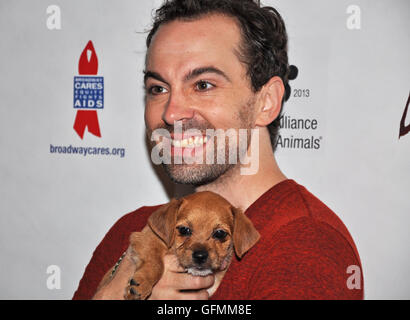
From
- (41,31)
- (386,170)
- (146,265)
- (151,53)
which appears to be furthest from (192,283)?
(41,31)

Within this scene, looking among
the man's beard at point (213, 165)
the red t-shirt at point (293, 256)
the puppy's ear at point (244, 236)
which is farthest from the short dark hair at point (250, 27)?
the puppy's ear at point (244, 236)

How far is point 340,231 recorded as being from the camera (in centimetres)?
169

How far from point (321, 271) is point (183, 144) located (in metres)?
0.98

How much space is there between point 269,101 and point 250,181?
A: 504 mm

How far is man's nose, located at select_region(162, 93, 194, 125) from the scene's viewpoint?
6.41 feet

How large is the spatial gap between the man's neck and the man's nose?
0.43 meters

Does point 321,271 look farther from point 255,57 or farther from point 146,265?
point 255,57

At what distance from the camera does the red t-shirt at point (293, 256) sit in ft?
4.71

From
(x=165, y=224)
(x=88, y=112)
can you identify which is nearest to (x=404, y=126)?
(x=165, y=224)

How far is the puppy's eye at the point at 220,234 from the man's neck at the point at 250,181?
20 centimetres

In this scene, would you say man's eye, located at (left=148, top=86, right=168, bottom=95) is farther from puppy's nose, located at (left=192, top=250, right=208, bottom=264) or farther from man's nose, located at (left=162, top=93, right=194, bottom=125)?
puppy's nose, located at (left=192, top=250, right=208, bottom=264)

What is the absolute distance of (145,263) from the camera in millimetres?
1871
